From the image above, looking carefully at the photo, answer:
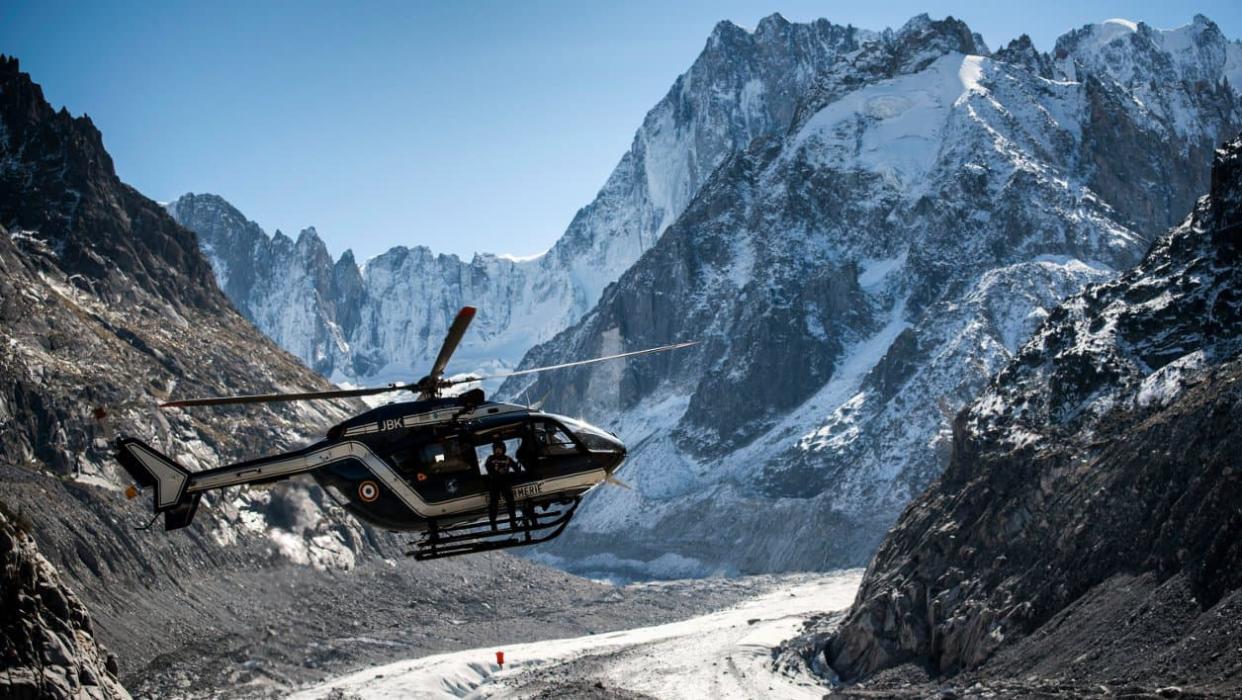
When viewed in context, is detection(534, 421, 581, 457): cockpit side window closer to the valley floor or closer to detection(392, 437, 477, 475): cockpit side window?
detection(392, 437, 477, 475): cockpit side window

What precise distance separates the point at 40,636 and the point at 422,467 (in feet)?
35.4

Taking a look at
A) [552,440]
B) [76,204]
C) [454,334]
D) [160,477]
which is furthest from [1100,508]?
[76,204]

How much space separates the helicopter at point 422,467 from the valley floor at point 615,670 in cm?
4163

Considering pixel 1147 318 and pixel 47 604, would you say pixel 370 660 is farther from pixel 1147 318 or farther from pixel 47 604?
pixel 47 604

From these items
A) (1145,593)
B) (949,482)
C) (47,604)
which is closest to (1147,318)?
(949,482)

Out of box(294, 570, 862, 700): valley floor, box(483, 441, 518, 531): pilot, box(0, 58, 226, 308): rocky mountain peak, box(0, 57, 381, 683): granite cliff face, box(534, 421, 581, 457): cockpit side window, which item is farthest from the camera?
box(0, 58, 226, 308): rocky mountain peak

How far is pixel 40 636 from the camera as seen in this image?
35.6 metres

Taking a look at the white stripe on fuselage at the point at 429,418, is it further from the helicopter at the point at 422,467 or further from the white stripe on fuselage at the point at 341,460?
the white stripe on fuselage at the point at 341,460

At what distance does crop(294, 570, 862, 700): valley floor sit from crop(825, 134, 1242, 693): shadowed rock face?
10.1m

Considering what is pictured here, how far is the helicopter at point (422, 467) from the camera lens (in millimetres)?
36125

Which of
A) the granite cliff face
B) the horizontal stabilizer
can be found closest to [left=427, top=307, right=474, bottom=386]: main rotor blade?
the horizontal stabilizer

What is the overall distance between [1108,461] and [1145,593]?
13.0 metres

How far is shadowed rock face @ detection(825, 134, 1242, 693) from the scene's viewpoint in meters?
67.4

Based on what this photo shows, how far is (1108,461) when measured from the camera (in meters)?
81.1
